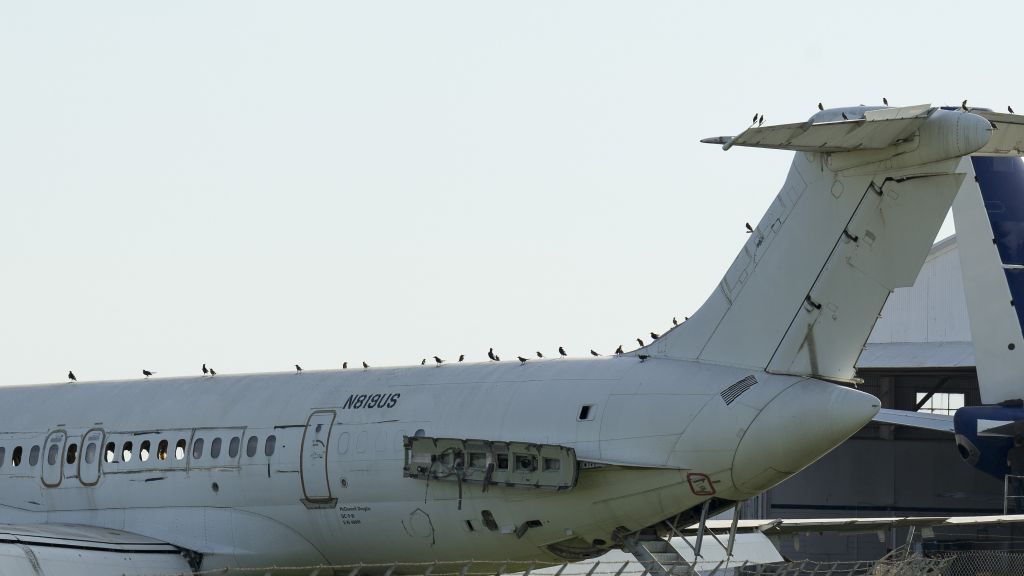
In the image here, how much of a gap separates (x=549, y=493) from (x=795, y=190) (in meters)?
4.73

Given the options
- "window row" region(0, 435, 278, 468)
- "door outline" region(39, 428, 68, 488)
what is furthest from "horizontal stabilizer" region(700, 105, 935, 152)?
"door outline" region(39, 428, 68, 488)

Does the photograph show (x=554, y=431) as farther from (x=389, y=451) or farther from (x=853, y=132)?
(x=853, y=132)

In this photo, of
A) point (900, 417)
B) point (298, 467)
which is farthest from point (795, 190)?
point (900, 417)

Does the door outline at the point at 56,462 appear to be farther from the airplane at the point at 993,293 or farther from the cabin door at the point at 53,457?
the airplane at the point at 993,293

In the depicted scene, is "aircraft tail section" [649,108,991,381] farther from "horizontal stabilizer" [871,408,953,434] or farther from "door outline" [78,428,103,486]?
"horizontal stabilizer" [871,408,953,434]

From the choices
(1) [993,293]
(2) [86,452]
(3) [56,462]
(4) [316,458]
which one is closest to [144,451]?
(2) [86,452]

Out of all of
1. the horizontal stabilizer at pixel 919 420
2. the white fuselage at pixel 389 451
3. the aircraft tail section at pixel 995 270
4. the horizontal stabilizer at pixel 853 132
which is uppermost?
the aircraft tail section at pixel 995 270

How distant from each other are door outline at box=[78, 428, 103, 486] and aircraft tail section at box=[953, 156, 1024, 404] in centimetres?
1912

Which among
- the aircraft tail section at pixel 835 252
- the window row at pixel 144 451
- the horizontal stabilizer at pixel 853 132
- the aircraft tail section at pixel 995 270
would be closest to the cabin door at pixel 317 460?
the window row at pixel 144 451

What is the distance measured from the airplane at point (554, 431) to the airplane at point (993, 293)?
15834 mm

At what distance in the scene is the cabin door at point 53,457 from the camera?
2444cm

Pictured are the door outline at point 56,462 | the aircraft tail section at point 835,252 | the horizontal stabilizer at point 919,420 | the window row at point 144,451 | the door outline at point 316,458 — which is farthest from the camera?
the horizontal stabilizer at point 919,420

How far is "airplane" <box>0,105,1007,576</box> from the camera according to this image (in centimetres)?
1767

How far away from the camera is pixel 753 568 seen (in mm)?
25234
